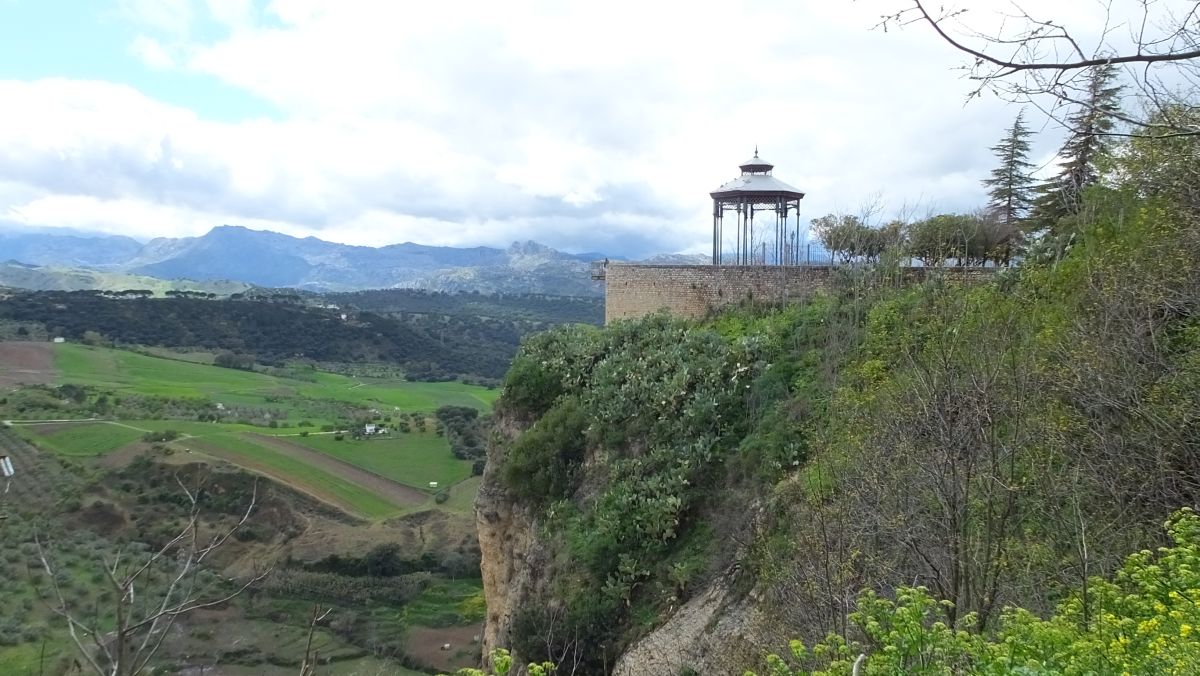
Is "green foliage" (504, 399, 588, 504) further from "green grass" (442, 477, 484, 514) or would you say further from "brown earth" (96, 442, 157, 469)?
"brown earth" (96, 442, 157, 469)

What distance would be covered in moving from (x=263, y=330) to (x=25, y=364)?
3047cm

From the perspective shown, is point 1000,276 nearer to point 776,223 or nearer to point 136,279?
point 776,223

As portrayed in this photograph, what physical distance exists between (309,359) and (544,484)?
3065 inches

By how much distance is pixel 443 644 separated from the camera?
2956 centimetres

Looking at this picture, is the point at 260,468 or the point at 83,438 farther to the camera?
the point at 83,438

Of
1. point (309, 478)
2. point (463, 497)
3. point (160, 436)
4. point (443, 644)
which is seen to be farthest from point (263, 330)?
point (443, 644)

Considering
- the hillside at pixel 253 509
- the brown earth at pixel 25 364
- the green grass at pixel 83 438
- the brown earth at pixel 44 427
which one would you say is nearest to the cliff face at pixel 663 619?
the hillside at pixel 253 509

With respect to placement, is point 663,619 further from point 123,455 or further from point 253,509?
point 123,455

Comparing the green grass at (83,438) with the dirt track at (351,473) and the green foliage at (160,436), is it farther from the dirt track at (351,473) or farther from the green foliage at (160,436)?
the dirt track at (351,473)

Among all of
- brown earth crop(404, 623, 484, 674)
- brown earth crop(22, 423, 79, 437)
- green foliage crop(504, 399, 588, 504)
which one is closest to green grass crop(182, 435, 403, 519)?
brown earth crop(22, 423, 79, 437)

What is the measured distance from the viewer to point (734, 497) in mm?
12102

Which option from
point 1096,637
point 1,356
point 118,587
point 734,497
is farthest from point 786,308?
point 1,356

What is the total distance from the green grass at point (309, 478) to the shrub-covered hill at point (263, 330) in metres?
37.3

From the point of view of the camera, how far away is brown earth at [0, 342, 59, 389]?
56.2 meters
